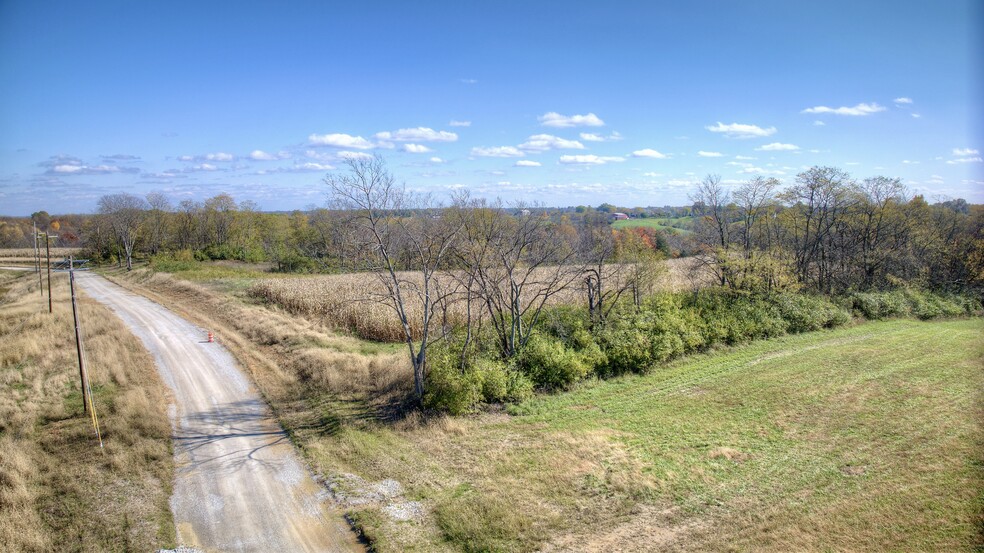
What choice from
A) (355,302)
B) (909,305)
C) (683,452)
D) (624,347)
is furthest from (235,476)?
(909,305)

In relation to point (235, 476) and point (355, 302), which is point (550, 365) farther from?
point (355, 302)

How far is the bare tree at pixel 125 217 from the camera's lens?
5453 centimetres

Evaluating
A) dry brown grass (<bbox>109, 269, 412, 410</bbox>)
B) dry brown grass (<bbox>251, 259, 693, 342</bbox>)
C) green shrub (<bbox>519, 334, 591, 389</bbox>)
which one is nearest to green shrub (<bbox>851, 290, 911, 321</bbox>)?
dry brown grass (<bbox>251, 259, 693, 342</bbox>)

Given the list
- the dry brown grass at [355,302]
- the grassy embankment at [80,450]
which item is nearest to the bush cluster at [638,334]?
the dry brown grass at [355,302]

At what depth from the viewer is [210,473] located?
501 inches

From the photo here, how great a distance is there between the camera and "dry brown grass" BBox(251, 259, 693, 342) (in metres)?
25.7

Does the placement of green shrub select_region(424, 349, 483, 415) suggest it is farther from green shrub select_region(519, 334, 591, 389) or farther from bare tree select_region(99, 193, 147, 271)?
bare tree select_region(99, 193, 147, 271)

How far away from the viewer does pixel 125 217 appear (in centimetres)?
5494

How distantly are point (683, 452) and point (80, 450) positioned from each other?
16599 mm

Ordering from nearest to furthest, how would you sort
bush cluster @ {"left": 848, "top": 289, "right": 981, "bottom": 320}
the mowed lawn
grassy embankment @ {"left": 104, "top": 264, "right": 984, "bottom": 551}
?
the mowed lawn
grassy embankment @ {"left": 104, "top": 264, "right": 984, "bottom": 551}
bush cluster @ {"left": 848, "top": 289, "right": 981, "bottom": 320}

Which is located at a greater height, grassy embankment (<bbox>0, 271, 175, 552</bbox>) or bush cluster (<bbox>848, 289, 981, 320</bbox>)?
bush cluster (<bbox>848, 289, 981, 320</bbox>)

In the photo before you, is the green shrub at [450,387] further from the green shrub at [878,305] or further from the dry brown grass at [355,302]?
the green shrub at [878,305]

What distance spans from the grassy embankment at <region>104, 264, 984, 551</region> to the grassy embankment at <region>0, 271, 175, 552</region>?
3.70 meters

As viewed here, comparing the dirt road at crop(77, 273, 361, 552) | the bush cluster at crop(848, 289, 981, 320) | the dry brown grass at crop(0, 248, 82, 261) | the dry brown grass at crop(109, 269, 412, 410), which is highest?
the dry brown grass at crop(0, 248, 82, 261)
